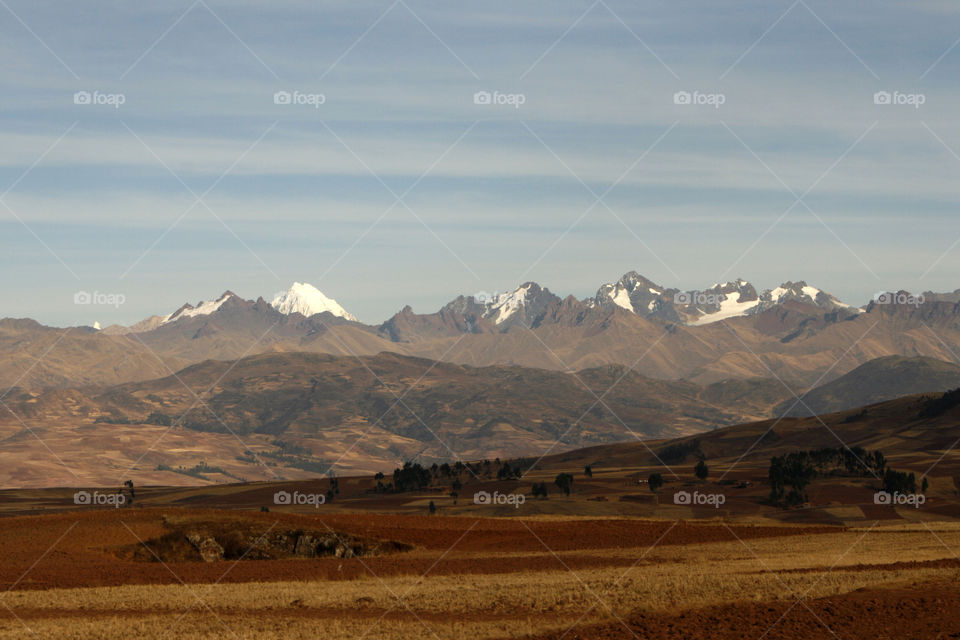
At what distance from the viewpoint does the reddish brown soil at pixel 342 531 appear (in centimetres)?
6034

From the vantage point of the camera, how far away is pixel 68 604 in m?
49.4

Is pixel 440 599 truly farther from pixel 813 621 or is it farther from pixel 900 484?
pixel 900 484

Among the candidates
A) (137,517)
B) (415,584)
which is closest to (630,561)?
(415,584)

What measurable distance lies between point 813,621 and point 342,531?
4162 centimetres

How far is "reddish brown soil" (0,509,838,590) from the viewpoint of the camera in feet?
198

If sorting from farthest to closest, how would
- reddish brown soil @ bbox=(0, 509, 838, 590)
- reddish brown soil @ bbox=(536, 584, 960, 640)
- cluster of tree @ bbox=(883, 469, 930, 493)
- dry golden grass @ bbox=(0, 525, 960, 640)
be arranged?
1. cluster of tree @ bbox=(883, 469, 930, 493)
2. reddish brown soil @ bbox=(0, 509, 838, 590)
3. dry golden grass @ bbox=(0, 525, 960, 640)
4. reddish brown soil @ bbox=(536, 584, 960, 640)

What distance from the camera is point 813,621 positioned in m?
41.1

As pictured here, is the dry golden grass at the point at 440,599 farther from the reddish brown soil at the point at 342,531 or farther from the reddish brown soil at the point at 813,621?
the reddish brown soil at the point at 342,531

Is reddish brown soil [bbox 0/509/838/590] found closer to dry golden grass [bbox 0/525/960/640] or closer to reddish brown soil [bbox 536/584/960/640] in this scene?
dry golden grass [bbox 0/525/960/640]

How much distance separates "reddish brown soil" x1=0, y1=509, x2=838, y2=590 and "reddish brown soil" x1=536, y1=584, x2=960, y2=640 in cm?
2036

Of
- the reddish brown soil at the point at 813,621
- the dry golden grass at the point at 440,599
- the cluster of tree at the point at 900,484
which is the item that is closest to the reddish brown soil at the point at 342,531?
the dry golden grass at the point at 440,599

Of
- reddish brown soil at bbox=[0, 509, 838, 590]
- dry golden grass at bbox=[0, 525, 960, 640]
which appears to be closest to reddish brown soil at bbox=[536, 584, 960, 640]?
dry golden grass at bbox=[0, 525, 960, 640]

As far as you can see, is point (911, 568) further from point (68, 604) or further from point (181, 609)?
point (68, 604)

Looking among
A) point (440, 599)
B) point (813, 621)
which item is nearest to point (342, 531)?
point (440, 599)
